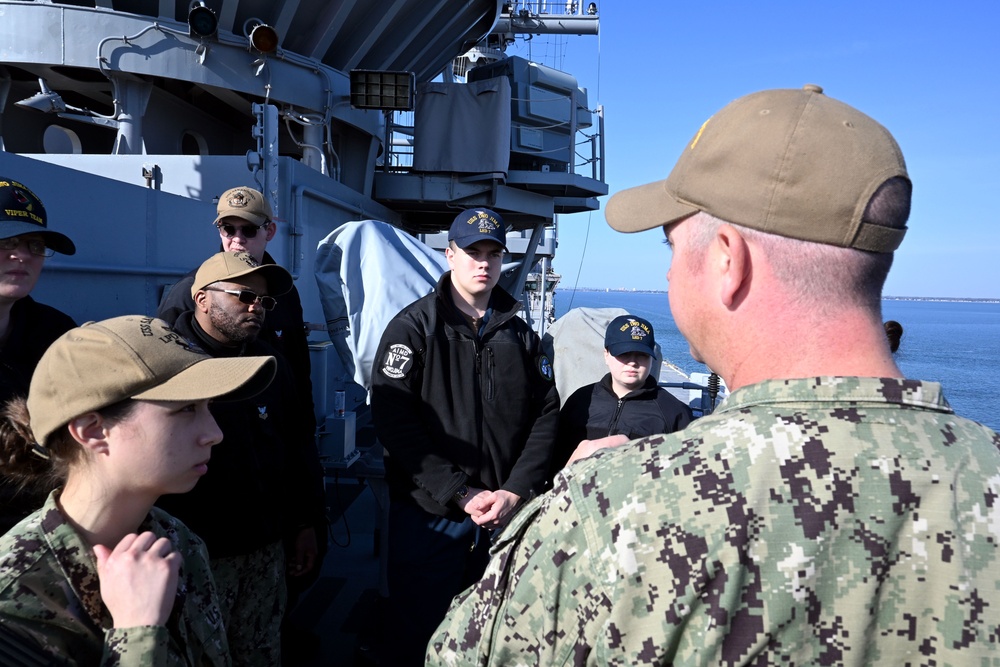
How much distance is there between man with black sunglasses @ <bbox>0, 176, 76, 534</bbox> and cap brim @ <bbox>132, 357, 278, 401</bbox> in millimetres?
1171

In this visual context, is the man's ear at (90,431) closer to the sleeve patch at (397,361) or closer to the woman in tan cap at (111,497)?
the woman in tan cap at (111,497)

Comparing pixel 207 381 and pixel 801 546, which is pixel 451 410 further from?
pixel 801 546

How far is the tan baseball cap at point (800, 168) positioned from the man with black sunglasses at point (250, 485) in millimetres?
1935

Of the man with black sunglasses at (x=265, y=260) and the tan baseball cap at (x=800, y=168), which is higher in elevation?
the tan baseball cap at (x=800, y=168)

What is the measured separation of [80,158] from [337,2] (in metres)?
4.07

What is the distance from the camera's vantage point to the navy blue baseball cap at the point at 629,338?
131 inches

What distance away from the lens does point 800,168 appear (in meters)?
0.92

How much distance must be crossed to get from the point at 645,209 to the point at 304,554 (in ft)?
7.49

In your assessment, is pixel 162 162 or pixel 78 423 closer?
pixel 78 423

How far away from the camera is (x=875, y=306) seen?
975mm

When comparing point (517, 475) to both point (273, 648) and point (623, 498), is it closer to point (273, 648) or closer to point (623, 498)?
point (273, 648)

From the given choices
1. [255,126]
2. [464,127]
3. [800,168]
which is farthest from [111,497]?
[464,127]

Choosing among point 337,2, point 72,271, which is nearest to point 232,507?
point 72,271

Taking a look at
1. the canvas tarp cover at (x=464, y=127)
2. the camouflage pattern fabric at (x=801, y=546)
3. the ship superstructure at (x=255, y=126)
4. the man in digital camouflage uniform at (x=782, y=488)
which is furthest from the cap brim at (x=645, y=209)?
the canvas tarp cover at (x=464, y=127)
